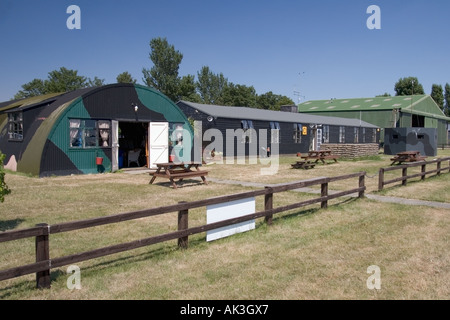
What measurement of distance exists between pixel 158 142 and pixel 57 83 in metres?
51.1

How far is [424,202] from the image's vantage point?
35.0 feet

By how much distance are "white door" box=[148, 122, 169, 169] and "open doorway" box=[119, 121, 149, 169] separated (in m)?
0.54

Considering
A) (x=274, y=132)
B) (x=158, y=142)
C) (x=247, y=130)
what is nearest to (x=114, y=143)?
(x=158, y=142)

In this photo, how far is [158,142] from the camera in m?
20.6

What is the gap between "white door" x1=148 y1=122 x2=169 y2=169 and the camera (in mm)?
20297

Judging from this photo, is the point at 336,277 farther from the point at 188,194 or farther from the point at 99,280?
the point at 188,194

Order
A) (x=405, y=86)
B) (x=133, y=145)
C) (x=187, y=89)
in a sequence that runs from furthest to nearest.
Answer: (x=405, y=86), (x=187, y=89), (x=133, y=145)

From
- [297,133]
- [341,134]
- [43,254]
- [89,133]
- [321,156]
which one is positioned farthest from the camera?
[341,134]

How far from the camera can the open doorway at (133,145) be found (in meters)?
21.1

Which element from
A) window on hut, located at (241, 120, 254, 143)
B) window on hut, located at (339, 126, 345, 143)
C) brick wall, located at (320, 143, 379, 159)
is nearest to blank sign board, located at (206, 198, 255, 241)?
window on hut, located at (241, 120, 254, 143)

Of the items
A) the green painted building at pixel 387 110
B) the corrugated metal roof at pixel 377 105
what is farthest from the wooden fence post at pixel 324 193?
the corrugated metal roof at pixel 377 105

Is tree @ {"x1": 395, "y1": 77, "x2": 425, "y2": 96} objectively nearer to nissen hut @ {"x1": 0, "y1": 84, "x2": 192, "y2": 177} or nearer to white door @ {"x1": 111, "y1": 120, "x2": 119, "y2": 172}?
nissen hut @ {"x1": 0, "y1": 84, "x2": 192, "y2": 177}

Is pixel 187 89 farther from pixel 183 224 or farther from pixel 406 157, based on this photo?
pixel 183 224

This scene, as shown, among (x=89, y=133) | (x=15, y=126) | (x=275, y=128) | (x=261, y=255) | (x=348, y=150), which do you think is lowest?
(x=261, y=255)
